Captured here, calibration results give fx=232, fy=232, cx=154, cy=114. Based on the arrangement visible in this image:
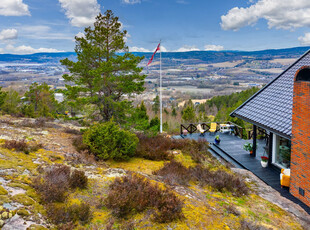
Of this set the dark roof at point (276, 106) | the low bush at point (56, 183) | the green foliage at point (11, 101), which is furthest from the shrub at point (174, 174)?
the green foliage at point (11, 101)

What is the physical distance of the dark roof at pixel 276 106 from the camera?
9180 mm

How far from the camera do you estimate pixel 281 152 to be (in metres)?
10.1

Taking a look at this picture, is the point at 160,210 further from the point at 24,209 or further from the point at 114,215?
the point at 24,209

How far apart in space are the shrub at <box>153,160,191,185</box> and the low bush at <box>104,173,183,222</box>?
4.84 ft

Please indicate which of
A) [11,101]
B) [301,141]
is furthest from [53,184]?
[11,101]

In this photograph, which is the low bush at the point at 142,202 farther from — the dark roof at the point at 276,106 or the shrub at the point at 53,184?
the dark roof at the point at 276,106

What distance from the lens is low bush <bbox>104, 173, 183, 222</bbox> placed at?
462 cm

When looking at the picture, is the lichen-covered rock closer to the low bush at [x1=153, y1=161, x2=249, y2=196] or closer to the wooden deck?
A: the low bush at [x1=153, y1=161, x2=249, y2=196]

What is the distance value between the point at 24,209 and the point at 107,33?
471 inches

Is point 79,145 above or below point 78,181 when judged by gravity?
below

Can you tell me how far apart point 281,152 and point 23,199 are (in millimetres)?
9818

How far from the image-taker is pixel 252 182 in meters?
8.91

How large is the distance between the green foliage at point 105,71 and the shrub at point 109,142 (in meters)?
4.06

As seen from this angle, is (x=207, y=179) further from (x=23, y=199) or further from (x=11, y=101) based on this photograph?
(x=11, y=101)
